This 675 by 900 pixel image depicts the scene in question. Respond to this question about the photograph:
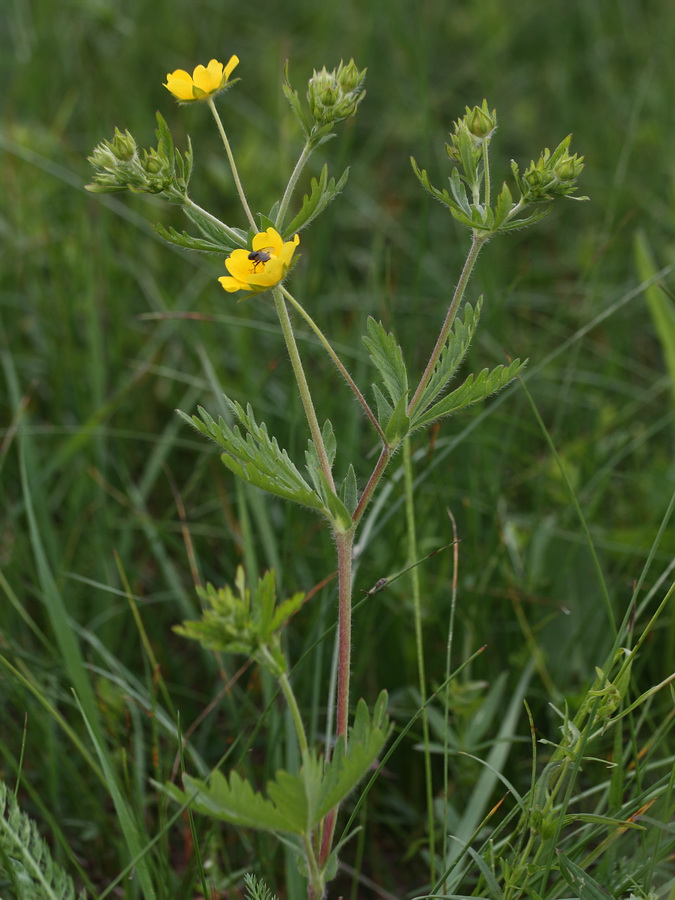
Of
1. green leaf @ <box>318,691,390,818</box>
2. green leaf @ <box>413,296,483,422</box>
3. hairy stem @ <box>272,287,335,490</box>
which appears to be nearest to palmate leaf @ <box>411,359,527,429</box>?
green leaf @ <box>413,296,483,422</box>

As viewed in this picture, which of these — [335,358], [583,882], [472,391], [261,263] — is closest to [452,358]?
[472,391]

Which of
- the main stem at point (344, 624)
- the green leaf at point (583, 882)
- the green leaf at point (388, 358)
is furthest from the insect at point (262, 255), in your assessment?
the green leaf at point (583, 882)

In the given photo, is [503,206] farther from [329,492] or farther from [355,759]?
[355,759]

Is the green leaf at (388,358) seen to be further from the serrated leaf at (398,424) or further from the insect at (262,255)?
the insect at (262,255)

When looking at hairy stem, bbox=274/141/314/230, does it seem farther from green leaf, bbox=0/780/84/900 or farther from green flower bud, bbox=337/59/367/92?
green leaf, bbox=0/780/84/900

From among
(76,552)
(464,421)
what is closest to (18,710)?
(76,552)

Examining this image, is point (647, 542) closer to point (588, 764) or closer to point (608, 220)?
point (588, 764)
